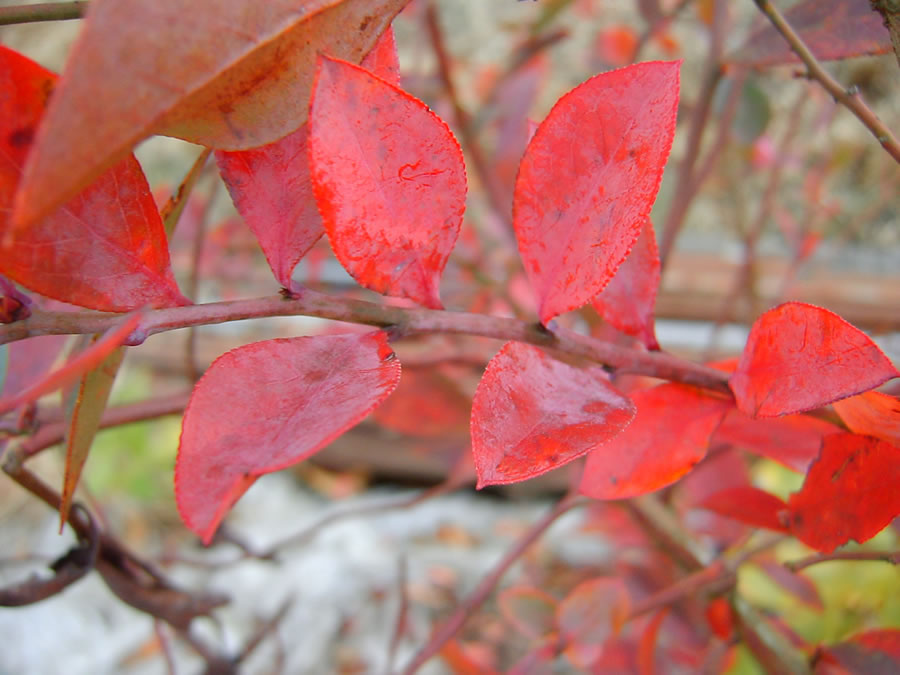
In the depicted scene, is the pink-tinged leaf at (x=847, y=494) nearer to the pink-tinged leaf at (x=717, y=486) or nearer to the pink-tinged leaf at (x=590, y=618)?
the pink-tinged leaf at (x=590, y=618)

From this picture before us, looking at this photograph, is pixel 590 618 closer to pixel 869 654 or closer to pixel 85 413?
pixel 869 654

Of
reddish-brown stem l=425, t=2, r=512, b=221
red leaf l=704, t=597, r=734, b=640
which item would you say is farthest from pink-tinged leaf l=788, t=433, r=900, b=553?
reddish-brown stem l=425, t=2, r=512, b=221

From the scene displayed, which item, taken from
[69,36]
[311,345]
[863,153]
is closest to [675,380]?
[311,345]

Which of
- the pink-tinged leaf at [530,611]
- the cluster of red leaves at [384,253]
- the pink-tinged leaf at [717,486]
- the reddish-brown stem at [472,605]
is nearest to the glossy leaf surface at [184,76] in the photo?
the cluster of red leaves at [384,253]

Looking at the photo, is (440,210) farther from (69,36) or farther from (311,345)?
(69,36)

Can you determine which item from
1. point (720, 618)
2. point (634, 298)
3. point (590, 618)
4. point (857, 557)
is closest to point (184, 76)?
point (634, 298)
